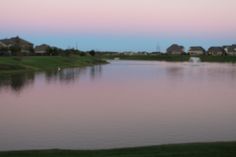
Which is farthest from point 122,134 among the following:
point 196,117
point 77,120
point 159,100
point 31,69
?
point 31,69

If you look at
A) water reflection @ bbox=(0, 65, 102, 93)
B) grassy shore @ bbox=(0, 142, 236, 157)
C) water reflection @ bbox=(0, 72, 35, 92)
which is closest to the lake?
grassy shore @ bbox=(0, 142, 236, 157)

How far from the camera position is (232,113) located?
21.7 meters

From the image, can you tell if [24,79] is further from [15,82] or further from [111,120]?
[111,120]

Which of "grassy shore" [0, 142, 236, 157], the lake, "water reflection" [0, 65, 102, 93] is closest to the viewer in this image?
"grassy shore" [0, 142, 236, 157]

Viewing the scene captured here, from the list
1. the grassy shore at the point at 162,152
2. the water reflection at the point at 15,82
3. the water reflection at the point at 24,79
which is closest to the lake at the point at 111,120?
the grassy shore at the point at 162,152

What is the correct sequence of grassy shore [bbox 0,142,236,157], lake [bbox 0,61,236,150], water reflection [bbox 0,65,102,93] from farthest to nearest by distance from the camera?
A: water reflection [bbox 0,65,102,93] → lake [bbox 0,61,236,150] → grassy shore [bbox 0,142,236,157]

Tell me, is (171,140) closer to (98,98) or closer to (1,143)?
(1,143)

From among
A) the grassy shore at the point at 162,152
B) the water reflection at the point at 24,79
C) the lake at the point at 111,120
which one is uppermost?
the grassy shore at the point at 162,152

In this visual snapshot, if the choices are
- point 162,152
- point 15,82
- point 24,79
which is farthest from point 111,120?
point 24,79

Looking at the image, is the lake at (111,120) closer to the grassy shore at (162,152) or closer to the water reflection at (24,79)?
the grassy shore at (162,152)

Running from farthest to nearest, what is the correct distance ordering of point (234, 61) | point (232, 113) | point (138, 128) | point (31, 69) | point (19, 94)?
point (234, 61) < point (31, 69) < point (19, 94) < point (232, 113) < point (138, 128)

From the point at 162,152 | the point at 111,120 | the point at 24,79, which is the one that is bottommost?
the point at 24,79

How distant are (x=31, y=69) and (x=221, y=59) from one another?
94877mm

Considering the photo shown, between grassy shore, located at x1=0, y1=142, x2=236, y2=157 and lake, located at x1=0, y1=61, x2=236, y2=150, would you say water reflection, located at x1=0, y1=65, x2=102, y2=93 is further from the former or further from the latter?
grassy shore, located at x1=0, y1=142, x2=236, y2=157
